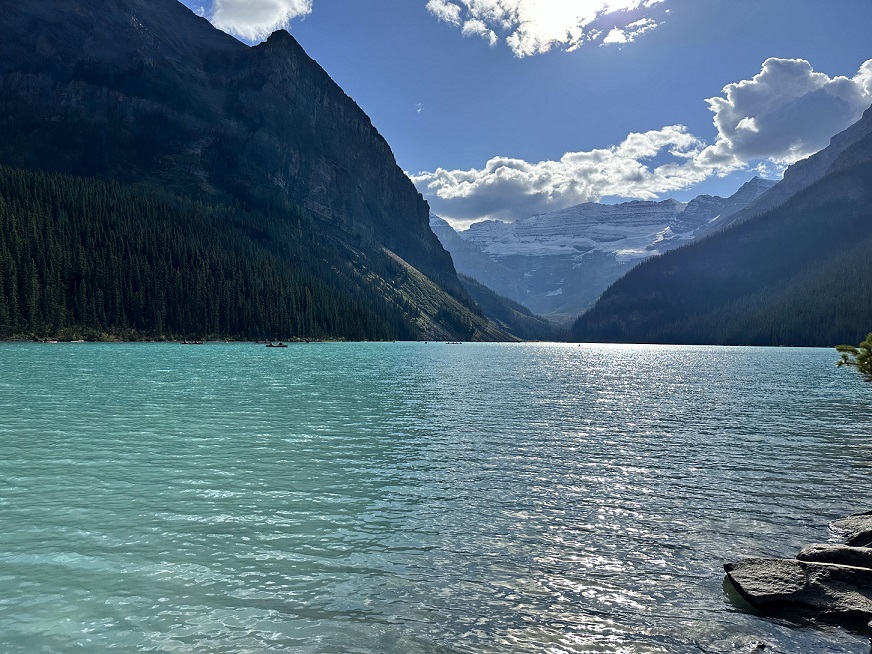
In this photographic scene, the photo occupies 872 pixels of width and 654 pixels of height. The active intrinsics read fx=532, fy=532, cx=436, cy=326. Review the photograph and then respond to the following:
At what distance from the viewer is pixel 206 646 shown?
1097 cm

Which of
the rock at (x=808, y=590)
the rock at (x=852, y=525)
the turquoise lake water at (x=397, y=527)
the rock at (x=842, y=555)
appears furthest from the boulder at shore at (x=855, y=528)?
the rock at (x=808, y=590)

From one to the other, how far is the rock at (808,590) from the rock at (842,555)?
3.44 feet

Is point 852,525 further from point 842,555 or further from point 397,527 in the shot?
point 397,527

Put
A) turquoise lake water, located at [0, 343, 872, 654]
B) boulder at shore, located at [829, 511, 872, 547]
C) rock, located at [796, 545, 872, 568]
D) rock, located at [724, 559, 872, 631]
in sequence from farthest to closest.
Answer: boulder at shore, located at [829, 511, 872, 547] < rock, located at [796, 545, 872, 568] < rock, located at [724, 559, 872, 631] < turquoise lake water, located at [0, 343, 872, 654]

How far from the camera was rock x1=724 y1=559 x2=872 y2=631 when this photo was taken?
43.0 ft

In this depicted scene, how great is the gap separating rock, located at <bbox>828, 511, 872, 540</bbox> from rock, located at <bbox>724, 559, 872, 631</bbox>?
16.6 feet

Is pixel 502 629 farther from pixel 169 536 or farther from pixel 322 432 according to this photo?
pixel 322 432

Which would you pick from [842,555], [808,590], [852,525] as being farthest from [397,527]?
[852,525]

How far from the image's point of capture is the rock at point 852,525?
59.8 ft

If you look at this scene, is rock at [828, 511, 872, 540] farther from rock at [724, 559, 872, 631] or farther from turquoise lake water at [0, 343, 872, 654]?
rock at [724, 559, 872, 631]

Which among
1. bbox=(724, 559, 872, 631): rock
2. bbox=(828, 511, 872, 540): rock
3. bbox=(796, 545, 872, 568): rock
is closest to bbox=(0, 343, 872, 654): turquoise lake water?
bbox=(724, 559, 872, 631): rock

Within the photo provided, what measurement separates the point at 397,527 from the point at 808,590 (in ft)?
39.4

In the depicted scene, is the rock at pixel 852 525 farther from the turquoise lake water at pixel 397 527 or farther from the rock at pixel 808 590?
the rock at pixel 808 590

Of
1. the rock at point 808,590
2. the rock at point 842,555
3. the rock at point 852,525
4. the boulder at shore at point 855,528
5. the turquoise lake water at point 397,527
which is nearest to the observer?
the turquoise lake water at point 397,527
